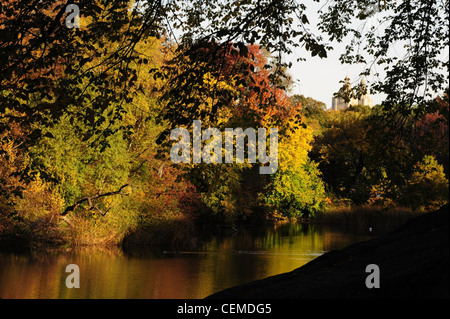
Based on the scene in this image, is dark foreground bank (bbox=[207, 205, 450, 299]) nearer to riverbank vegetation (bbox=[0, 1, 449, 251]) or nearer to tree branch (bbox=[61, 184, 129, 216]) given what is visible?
riverbank vegetation (bbox=[0, 1, 449, 251])

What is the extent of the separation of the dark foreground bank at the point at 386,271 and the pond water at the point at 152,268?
1377 cm

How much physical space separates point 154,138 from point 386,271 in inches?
977

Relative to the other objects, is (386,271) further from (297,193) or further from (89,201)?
(297,193)

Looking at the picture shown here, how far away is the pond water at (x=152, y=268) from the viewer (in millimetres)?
18781

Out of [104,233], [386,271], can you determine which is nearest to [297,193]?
[104,233]

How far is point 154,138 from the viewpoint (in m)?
28.4

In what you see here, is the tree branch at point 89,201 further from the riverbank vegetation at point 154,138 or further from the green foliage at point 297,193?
the green foliage at point 297,193

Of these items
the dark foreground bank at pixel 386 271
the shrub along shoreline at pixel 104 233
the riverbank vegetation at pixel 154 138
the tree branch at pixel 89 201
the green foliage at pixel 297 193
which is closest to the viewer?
the dark foreground bank at pixel 386 271

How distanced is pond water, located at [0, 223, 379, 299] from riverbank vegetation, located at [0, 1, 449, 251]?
160 cm

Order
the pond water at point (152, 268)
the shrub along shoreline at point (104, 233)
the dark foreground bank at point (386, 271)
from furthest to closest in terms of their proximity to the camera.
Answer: the shrub along shoreline at point (104, 233)
the pond water at point (152, 268)
the dark foreground bank at point (386, 271)

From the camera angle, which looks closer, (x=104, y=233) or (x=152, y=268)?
(x=152, y=268)

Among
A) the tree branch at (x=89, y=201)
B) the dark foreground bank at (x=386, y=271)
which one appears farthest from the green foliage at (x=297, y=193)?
the dark foreground bank at (x=386, y=271)

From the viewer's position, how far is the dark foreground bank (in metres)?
3.58
